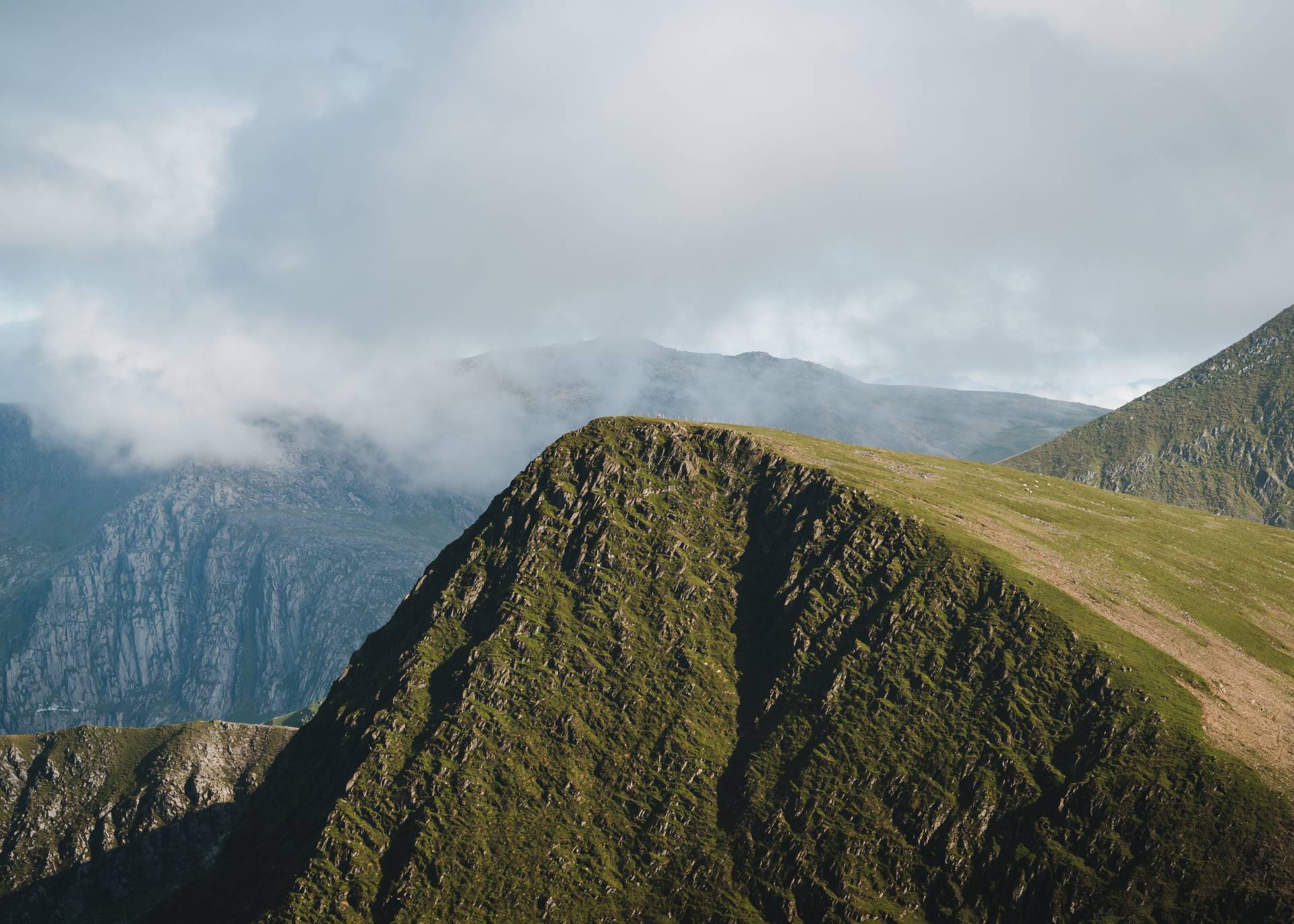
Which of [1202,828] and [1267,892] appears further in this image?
[1202,828]

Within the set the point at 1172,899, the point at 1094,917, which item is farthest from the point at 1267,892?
the point at 1094,917

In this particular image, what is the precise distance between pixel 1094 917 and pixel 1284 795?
1733 inches

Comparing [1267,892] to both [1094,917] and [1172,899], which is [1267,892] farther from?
[1094,917]

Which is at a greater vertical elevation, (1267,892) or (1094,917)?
(1267,892)

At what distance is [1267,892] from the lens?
18188 centimetres

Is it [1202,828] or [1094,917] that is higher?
[1202,828]

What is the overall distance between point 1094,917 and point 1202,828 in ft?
91.4

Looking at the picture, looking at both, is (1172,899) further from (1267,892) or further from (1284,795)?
(1284,795)

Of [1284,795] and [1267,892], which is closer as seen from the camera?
[1267,892]

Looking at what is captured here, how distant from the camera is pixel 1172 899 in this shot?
192 m

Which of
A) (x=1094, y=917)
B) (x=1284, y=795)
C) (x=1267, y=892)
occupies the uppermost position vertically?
(x=1284, y=795)

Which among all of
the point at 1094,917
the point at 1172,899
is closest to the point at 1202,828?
the point at 1172,899

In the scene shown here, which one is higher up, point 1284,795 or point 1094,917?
point 1284,795

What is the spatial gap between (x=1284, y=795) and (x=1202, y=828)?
1656 centimetres
